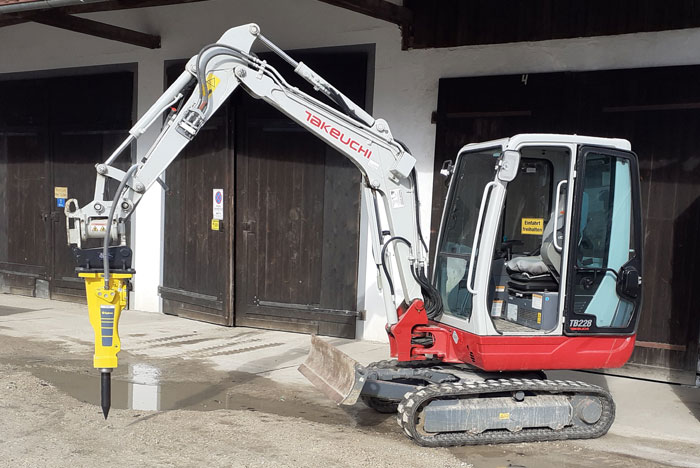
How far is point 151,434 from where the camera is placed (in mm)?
5020

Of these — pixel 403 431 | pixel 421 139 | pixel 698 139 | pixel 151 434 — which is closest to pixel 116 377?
pixel 151 434

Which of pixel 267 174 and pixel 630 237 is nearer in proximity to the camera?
pixel 630 237

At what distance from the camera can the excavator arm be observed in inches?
180

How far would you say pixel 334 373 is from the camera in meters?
5.39

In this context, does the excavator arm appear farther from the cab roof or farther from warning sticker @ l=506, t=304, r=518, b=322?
the cab roof

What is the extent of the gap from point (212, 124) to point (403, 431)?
5.59 meters

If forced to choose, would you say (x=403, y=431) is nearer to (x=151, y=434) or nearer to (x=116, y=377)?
(x=151, y=434)

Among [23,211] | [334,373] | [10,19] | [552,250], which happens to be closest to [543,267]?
[552,250]

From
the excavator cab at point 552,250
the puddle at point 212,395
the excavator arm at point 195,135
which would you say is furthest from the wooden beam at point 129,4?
the excavator cab at point 552,250

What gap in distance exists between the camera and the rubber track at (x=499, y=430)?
4961mm

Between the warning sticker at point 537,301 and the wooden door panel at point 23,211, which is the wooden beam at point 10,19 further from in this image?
the warning sticker at point 537,301

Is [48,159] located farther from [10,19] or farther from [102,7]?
[102,7]

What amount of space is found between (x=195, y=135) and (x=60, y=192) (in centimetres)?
673

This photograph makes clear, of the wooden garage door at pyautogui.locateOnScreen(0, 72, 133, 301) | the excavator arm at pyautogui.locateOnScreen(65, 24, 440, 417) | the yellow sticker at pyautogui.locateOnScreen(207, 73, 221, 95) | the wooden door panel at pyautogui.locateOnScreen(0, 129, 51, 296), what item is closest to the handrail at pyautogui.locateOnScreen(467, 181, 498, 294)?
the excavator arm at pyautogui.locateOnScreen(65, 24, 440, 417)
